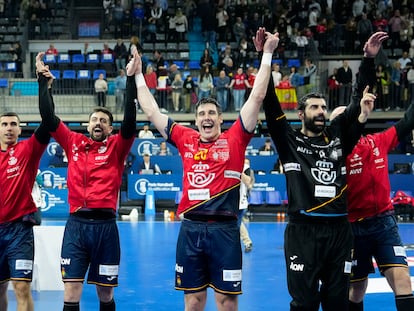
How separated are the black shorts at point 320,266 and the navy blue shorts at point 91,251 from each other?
2025 mm

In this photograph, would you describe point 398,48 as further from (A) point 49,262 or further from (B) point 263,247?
(A) point 49,262

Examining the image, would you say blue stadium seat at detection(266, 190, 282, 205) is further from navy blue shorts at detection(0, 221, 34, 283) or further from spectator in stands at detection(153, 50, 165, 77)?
navy blue shorts at detection(0, 221, 34, 283)

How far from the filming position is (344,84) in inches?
1028

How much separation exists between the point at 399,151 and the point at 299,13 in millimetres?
9067

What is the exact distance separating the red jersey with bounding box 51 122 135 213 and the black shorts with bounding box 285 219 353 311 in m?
2.19

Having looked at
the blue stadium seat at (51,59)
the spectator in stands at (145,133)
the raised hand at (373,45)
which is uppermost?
the blue stadium seat at (51,59)

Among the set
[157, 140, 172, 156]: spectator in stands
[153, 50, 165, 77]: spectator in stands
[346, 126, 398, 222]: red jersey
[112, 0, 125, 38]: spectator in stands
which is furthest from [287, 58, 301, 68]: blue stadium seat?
[346, 126, 398, 222]: red jersey

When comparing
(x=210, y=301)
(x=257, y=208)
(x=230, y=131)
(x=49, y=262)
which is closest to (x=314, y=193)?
(x=230, y=131)

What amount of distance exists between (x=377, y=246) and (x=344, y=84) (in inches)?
741

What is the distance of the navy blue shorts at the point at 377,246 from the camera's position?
7750 millimetres

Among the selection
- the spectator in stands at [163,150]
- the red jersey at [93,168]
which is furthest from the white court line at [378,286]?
the spectator in stands at [163,150]

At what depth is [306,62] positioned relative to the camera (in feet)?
87.6

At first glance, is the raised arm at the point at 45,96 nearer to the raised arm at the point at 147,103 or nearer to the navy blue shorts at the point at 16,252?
the raised arm at the point at 147,103

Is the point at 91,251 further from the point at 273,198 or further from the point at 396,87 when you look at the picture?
the point at 396,87
